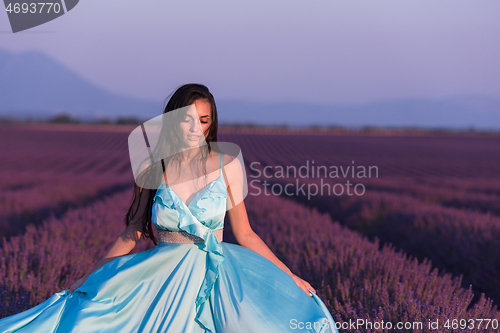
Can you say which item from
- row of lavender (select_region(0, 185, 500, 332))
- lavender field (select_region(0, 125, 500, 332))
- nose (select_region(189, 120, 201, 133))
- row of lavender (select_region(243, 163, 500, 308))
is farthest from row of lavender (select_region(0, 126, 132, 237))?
row of lavender (select_region(243, 163, 500, 308))

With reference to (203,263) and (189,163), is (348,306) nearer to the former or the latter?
(203,263)

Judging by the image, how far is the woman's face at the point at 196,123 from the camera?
160cm

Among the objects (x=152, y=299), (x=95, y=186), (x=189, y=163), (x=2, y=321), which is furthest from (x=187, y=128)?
(x=95, y=186)

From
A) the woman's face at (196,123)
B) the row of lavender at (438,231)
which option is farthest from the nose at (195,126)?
the row of lavender at (438,231)

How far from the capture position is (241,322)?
4.70ft

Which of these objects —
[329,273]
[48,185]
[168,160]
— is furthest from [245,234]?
[48,185]

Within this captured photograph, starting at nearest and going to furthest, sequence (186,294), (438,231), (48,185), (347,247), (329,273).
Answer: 1. (186,294)
2. (329,273)
3. (347,247)
4. (438,231)
5. (48,185)

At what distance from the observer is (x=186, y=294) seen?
1.49 meters

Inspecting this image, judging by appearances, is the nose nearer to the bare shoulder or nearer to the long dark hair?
the long dark hair

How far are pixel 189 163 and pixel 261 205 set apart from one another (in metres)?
4.20

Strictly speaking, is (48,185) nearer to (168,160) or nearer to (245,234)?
(168,160)

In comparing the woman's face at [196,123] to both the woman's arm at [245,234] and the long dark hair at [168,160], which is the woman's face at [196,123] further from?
the woman's arm at [245,234]

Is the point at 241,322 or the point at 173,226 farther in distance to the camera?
the point at 173,226

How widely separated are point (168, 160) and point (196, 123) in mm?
230
